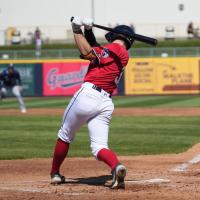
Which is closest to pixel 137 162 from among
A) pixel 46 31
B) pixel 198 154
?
pixel 198 154

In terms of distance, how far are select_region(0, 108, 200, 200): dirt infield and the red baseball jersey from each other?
1.25 m

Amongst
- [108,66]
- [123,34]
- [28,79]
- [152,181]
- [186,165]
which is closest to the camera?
[108,66]

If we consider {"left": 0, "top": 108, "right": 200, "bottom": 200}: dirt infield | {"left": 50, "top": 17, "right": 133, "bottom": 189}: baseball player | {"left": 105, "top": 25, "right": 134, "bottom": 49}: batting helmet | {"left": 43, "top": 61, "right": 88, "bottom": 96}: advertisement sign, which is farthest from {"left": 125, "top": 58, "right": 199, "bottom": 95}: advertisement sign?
{"left": 50, "top": 17, "right": 133, "bottom": 189}: baseball player

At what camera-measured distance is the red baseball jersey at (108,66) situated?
802cm

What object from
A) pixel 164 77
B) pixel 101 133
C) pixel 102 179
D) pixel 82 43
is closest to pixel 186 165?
pixel 102 179

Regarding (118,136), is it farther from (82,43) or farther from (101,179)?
(82,43)

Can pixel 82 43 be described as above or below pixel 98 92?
above

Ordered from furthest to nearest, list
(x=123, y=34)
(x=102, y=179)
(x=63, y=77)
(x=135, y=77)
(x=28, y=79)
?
1. (x=28, y=79)
2. (x=135, y=77)
3. (x=63, y=77)
4. (x=102, y=179)
5. (x=123, y=34)

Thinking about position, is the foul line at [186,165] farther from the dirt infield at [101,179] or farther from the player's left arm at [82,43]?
the player's left arm at [82,43]

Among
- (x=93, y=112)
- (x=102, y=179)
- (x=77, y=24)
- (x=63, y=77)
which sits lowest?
(x=63, y=77)

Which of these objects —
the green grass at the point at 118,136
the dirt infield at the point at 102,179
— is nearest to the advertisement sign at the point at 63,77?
the green grass at the point at 118,136

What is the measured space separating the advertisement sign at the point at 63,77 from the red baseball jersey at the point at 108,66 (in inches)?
998

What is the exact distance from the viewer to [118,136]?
15.3 m

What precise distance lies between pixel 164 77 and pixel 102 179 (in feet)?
82.1
